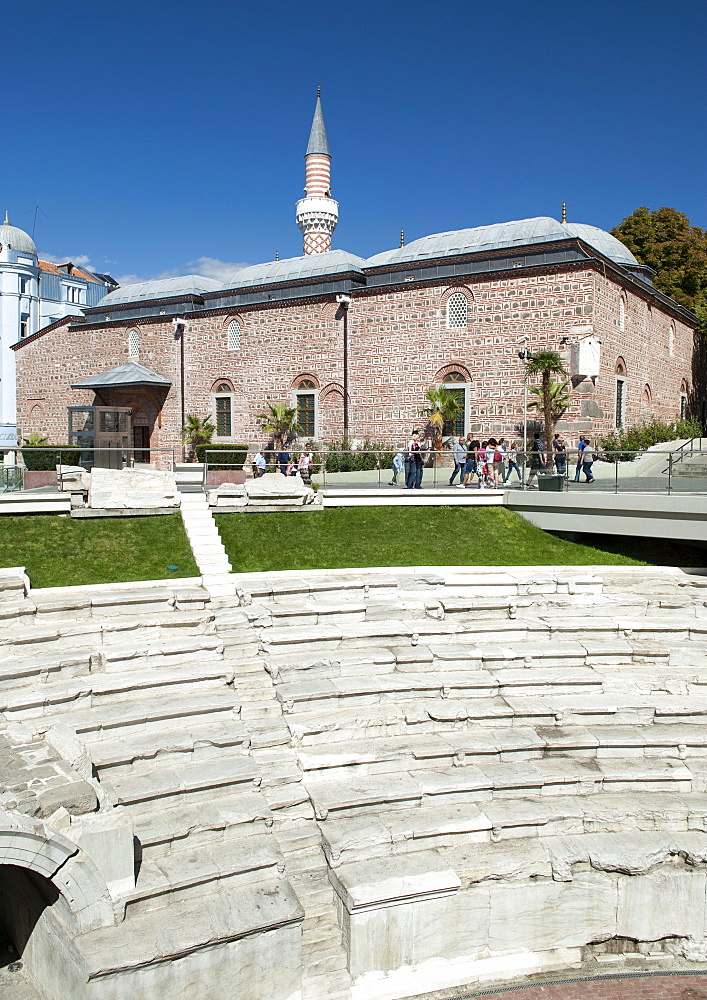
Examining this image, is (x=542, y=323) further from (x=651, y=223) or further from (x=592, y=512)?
(x=651, y=223)

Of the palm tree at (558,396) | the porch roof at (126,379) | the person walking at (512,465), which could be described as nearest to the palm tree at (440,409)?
the palm tree at (558,396)

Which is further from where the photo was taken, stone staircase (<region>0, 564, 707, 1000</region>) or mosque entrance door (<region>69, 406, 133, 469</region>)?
mosque entrance door (<region>69, 406, 133, 469</region>)

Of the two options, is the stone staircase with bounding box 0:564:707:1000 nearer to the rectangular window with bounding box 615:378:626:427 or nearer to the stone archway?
the stone archway

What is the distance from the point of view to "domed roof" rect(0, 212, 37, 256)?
45938 mm

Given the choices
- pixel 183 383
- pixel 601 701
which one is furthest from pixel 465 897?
pixel 183 383

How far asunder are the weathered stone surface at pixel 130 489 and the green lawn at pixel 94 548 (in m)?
0.29

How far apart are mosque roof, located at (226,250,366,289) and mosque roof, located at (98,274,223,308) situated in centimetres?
148

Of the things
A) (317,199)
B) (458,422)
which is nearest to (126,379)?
(317,199)

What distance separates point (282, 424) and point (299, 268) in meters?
6.75

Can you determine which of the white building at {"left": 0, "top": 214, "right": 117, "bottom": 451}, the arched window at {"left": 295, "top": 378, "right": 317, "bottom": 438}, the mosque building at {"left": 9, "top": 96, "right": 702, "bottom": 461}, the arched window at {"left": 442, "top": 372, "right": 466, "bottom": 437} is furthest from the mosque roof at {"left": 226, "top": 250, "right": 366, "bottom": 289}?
the white building at {"left": 0, "top": 214, "right": 117, "bottom": 451}

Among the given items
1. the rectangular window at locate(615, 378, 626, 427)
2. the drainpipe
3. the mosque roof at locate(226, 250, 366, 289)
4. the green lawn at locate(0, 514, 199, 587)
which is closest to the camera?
the green lawn at locate(0, 514, 199, 587)

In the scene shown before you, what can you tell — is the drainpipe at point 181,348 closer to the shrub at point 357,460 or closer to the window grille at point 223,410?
the window grille at point 223,410

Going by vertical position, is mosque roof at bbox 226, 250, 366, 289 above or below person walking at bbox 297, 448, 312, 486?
above

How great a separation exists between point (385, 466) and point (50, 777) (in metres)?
11.9
